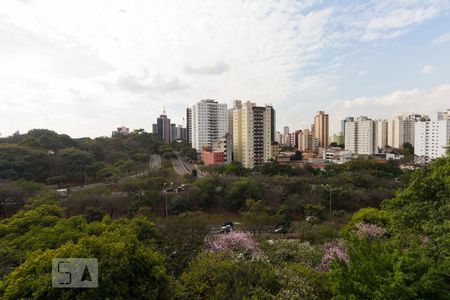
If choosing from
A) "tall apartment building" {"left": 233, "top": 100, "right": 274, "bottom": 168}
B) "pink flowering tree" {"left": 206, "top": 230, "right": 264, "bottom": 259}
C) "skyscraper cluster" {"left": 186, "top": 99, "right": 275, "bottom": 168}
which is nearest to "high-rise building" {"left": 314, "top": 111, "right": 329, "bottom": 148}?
"skyscraper cluster" {"left": 186, "top": 99, "right": 275, "bottom": 168}

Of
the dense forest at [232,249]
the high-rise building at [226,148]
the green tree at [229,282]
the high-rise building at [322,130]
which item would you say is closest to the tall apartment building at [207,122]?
the high-rise building at [226,148]

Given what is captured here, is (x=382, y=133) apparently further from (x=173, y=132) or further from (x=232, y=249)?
(x=232, y=249)

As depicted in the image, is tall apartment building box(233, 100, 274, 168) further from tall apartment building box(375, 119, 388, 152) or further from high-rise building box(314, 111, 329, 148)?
tall apartment building box(375, 119, 388, 152)

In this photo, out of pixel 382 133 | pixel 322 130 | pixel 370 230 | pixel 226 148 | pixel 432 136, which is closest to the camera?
pixel 370 230

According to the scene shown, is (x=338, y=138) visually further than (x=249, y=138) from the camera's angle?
Yes

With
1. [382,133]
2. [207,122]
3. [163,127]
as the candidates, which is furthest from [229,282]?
[163,127]

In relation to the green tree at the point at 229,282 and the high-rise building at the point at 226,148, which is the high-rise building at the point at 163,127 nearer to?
the high-rise building at the point at 226,148
